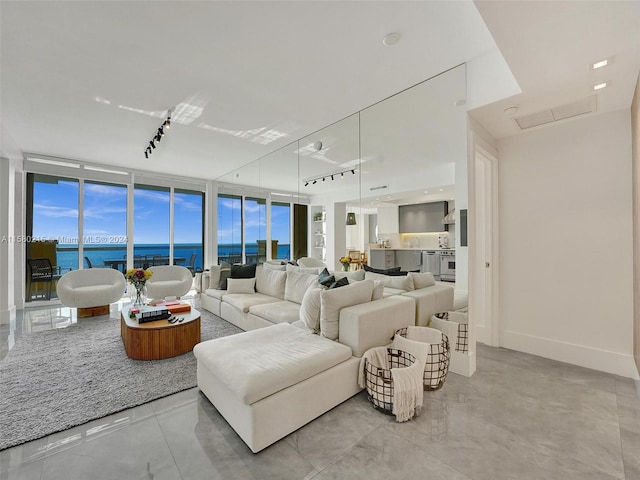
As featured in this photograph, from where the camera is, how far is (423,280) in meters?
2.92

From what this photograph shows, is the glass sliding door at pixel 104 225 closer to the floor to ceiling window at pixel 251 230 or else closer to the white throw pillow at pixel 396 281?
the floor to ceiling window at pixel 251 230

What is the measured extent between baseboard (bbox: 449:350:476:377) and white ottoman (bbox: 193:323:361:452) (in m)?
1.10

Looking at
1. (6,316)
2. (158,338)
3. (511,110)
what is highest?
(511,110)

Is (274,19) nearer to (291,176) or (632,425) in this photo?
(291,176)

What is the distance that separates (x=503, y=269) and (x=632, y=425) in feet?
5.69

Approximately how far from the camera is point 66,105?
11.1 ft

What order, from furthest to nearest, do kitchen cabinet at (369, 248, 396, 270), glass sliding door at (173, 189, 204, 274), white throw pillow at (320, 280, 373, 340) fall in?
glass sliding door at (173, 189, 204, 274) < kitchen cabinet at (369, 248, 396, 270) < white throw pillow at (320, 280, 373, 340)

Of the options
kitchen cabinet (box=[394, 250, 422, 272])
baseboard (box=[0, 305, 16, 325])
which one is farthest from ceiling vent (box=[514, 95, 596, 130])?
baseboard (box=[0, 305, 16, 325])

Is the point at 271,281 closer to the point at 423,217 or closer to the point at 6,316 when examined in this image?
the point at 423,217

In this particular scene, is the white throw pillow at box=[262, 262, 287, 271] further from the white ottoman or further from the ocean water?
the white ottoman

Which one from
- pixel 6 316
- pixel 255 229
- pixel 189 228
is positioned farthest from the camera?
pixel 189 228

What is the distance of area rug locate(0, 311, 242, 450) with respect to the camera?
1.97 meters

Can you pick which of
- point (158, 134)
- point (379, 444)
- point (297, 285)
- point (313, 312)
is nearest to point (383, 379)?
point (379, 444)

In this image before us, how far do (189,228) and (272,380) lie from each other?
6.72 metres
